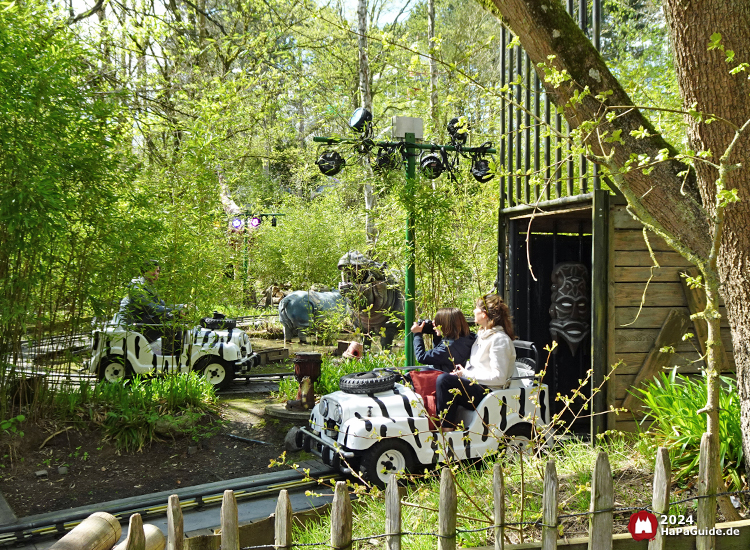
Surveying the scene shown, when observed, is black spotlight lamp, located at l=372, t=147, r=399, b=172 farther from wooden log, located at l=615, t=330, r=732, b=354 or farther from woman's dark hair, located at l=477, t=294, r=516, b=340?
wooden log, located at l=615, t=330, r=732, b=354

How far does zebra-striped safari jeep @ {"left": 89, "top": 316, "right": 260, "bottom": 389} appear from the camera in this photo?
7449 millimetres

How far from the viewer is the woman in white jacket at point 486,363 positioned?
15.3 ft

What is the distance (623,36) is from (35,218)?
14.5 metres

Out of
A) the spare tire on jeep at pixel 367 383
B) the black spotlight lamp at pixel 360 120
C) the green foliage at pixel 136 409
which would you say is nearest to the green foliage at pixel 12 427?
the green foliage at pixel 136 409

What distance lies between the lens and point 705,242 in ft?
9.96

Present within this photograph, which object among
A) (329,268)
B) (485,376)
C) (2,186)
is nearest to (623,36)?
(329,268)

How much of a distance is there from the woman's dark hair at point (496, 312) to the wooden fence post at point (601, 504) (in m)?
2.49

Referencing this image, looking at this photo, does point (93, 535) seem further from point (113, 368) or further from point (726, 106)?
point (113, 368)

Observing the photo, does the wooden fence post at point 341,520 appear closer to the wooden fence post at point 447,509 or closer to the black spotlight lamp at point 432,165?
the wooden fence post at point 447,509

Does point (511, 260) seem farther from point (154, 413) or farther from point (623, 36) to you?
point (623, 36)

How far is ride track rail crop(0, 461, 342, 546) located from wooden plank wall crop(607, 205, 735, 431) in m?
2.28

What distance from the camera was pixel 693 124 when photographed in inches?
117

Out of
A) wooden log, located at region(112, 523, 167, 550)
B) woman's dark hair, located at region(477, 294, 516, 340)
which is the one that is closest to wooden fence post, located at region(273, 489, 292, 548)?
wooden log, located at region(112, 523, 167, 550)

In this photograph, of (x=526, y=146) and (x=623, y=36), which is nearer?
(x=526, y=146)
